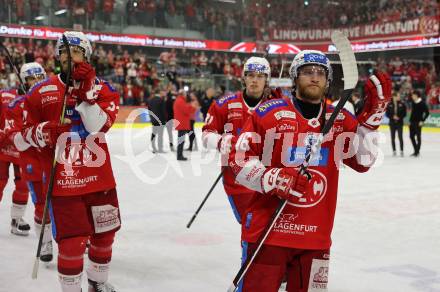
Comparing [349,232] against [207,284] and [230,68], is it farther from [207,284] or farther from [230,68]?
[230,68]

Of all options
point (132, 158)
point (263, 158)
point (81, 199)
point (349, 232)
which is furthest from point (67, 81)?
point (132, 158)

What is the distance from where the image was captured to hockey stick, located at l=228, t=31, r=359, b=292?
2.51 metres

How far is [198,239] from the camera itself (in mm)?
5359

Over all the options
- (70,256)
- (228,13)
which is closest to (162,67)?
(228,13)

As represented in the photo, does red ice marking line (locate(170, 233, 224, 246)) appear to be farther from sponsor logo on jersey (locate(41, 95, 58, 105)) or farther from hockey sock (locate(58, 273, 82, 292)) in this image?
sponsor logo on jersey (locate(41, 95, 58, 105))

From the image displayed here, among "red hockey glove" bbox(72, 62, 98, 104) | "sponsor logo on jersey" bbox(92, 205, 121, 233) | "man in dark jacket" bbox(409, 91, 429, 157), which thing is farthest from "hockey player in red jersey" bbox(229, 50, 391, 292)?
"man in dark jacket" bbox(409, 91, 429, 157)

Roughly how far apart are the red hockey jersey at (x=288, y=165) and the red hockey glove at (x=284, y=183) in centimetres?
6

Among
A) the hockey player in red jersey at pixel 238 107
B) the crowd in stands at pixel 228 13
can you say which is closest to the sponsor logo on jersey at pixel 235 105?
the hockey player in red jersey at pixel 238 107

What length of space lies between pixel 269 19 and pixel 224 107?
27.5 m

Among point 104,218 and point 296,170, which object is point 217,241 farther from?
point 296,170

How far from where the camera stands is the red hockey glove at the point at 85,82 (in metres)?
3.23

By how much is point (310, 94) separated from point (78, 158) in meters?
1.51

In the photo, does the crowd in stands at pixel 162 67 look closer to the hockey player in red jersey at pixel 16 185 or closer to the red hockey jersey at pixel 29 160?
the hockey player in red jersey at pixel 16 185

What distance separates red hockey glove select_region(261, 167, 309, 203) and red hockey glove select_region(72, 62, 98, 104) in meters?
1.27
